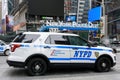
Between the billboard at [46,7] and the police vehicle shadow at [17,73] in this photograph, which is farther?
the billboard at [46,7]

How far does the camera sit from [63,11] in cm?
7731

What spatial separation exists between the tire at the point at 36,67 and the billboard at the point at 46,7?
61.1 m

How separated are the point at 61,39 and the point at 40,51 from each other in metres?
1.07

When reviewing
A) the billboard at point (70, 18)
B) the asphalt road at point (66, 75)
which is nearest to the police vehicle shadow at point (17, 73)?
the asphalt road at point (66, 75)

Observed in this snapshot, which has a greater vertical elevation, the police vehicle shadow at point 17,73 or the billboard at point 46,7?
the billboard at point 46,7

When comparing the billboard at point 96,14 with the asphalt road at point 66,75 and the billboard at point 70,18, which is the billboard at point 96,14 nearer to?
the billboard at point 70,18

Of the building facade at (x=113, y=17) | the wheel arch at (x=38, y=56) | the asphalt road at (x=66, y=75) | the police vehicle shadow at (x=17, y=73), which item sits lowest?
the asphalt road at (x=66, y=75)

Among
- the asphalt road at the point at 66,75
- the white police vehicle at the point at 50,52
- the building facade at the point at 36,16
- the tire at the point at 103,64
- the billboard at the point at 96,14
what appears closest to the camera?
the asphalt road at the point at 66,75

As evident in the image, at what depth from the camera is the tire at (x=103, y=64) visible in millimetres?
11026

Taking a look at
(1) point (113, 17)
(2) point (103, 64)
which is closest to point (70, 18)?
(1) point (113, 17)

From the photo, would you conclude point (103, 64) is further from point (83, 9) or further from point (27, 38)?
point (83, 9)

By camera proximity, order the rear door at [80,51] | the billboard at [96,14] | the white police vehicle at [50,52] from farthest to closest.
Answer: the billboard at [96,14], the rear door at [80,51], the white police vehicle at [50,52]

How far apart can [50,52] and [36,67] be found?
82 cm

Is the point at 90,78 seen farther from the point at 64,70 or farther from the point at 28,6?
the point at 28,6
